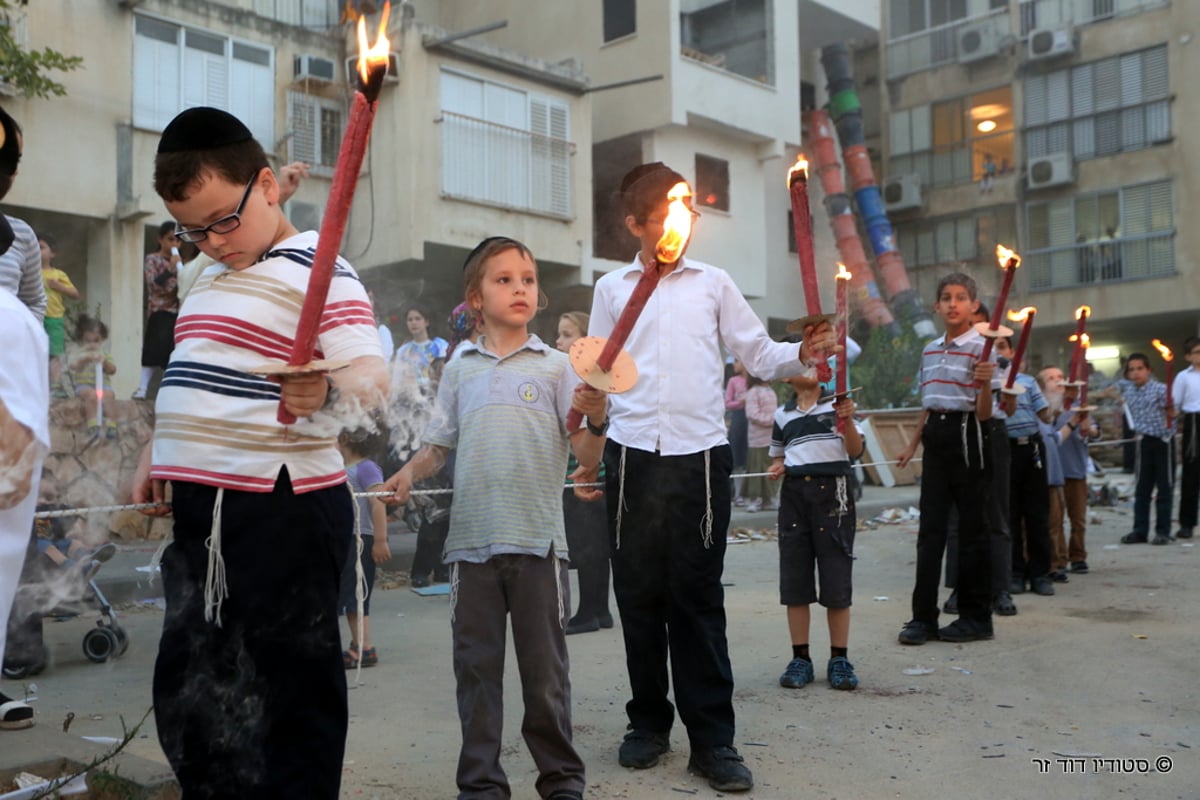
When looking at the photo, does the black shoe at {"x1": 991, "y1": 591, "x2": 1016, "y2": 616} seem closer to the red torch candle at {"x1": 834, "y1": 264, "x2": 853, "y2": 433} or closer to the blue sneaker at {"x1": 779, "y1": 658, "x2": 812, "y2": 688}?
the blue sneaker at {"x1": 779, "y1": 658, "x2": 812, "y2": 688}

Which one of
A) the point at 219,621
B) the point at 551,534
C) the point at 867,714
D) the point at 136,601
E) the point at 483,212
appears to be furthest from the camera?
the point at 483,212

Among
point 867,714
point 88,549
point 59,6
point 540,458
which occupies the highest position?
point 59,6

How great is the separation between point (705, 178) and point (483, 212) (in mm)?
5091

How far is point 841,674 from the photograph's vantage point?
513 centimetres

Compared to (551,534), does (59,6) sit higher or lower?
higher

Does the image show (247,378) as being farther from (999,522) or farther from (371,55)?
(999,522)

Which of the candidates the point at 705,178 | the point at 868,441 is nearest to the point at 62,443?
the point at 868,441

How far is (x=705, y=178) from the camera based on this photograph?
808 inches

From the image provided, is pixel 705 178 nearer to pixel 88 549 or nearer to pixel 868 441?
pixel 868 441

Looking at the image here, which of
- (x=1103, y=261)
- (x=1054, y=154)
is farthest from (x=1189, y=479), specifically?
(x=1054, y=154)

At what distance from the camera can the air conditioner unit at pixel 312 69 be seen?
51.0 feet

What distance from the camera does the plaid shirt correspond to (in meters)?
11.4

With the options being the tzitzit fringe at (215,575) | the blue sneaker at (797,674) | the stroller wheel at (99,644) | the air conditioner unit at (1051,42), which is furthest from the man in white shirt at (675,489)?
the air conditioner unit at (1051,42)

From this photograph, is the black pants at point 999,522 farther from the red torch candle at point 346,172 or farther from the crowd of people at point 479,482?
the red torch candle at point 346,172
